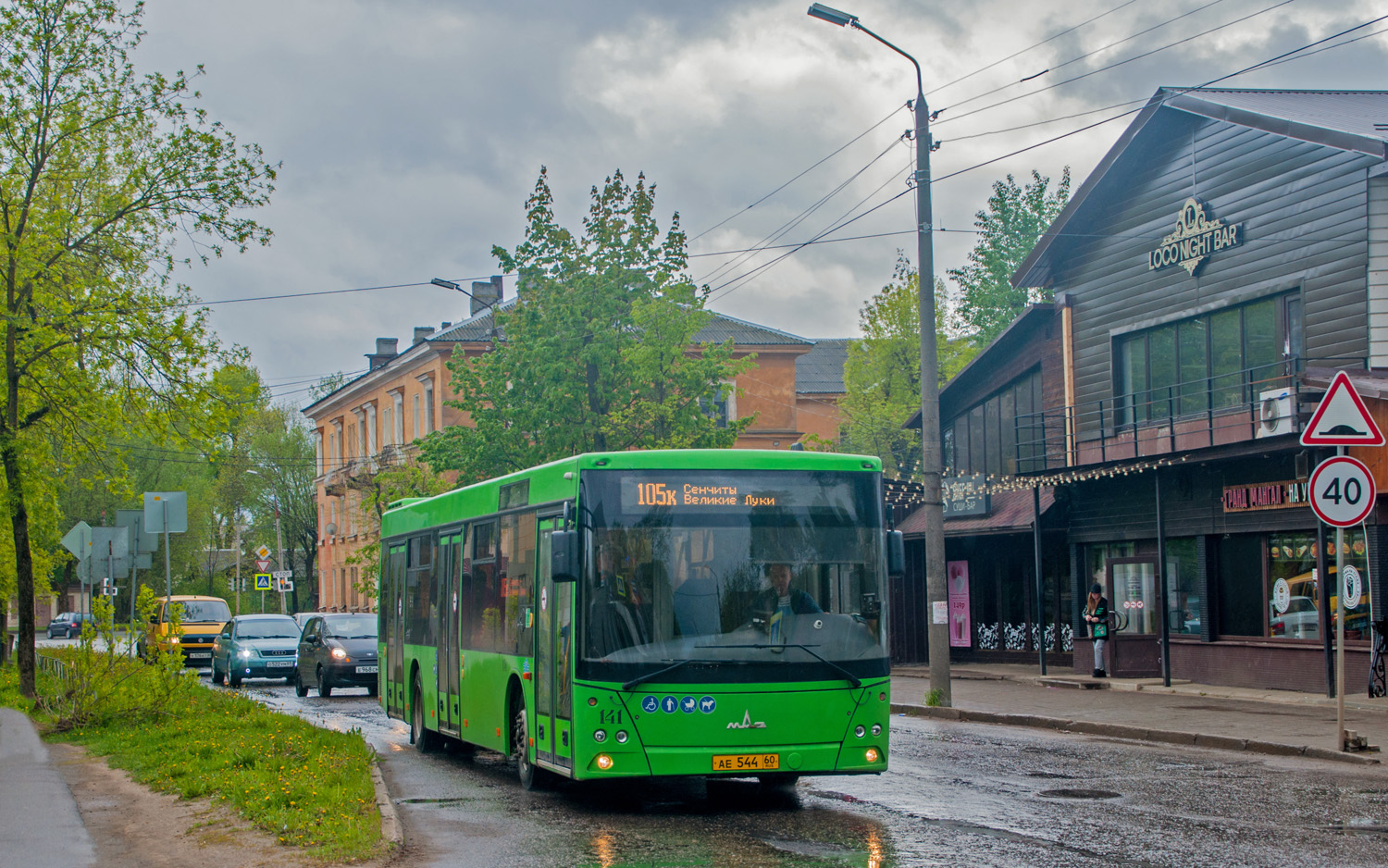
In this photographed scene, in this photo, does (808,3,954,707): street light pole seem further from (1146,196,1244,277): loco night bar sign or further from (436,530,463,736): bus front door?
(436,530,463,736): bus front door

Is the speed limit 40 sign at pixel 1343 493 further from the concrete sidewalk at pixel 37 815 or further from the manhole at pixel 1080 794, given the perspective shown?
the concrete sidewalk at pixel 37 815

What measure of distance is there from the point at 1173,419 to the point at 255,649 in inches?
770

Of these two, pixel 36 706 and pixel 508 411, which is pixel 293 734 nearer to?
pixel 36 706

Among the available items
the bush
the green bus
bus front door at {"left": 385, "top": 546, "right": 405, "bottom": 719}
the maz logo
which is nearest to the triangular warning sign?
the green bus

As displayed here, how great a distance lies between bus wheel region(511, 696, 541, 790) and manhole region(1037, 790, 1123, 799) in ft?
13.6

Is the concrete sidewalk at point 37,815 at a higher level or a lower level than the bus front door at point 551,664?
lower

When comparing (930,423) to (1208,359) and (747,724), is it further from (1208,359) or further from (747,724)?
(747,724)

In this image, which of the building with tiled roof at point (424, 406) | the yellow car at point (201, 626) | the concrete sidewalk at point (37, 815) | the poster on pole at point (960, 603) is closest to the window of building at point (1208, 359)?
the poster on pole at point (960, 603)

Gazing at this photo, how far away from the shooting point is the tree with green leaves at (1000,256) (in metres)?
63.0

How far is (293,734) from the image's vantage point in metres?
15.1

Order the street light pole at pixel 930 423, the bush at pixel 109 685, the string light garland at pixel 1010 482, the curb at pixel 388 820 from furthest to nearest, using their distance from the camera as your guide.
Answer: the string light garland at pixel 1010 482
the street light pole at pixel 930 423
the bush at pixel 109 685
the curb at pixel 388 820

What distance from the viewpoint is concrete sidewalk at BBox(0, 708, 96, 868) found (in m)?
9.19

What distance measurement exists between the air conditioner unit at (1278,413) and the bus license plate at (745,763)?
40.8ft

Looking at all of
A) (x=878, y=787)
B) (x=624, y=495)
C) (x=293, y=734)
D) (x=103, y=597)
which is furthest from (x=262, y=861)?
(x=103, y=597)
